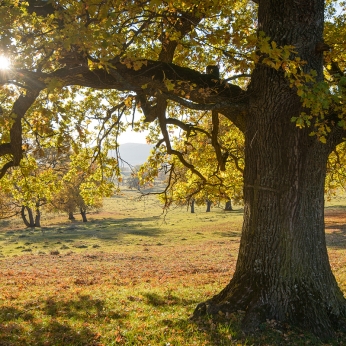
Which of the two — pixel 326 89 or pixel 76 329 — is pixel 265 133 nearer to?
pixel 326 89

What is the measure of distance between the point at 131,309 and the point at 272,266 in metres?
3.53

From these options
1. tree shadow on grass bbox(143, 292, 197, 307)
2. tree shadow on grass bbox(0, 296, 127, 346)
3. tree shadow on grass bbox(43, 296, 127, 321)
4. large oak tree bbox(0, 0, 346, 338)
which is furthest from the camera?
tree shadow on grass bbox(143, 292, 197, 307)

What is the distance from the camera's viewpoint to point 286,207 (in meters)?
7.14

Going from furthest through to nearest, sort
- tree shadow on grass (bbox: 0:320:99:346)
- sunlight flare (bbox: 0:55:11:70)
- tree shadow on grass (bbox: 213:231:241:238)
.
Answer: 1. tree shadow on grass (bbox: 213:231:241:238)
2. tree shadow on grass (bbox: 0:320:99:346)
3. sunlight flare (bbox: 0:55:11:70)

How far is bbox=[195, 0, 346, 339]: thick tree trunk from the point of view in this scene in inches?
277

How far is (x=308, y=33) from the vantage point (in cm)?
717

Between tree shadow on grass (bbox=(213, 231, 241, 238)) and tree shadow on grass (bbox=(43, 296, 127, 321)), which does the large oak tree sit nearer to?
tree shadow on grass (bbox=(43, 296, 127, 321))

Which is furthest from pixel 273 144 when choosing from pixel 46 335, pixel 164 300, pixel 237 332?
pixel 46 335

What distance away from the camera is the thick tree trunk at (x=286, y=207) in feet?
23.1

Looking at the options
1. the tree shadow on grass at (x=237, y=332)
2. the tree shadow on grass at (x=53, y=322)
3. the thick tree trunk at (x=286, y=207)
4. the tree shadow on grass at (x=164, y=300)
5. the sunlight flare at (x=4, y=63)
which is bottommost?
the tree shadow on grass at (x=164, y=300)

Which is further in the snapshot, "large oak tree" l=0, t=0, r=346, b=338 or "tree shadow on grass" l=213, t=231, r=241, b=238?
"tree shadow on grass" l=213, t=231, r=241, b=238

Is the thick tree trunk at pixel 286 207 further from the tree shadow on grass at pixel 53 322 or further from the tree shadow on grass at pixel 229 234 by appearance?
the tree shadow on grass at pixel 229 234

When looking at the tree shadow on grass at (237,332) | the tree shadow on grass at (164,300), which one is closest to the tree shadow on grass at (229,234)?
the tree shadow on grass at (164,300)

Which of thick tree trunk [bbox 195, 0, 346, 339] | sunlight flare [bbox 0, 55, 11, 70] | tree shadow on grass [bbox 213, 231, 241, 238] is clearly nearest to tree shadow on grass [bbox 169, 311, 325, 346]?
thick tree trunk [bbox 195, 0, 346, 339]
